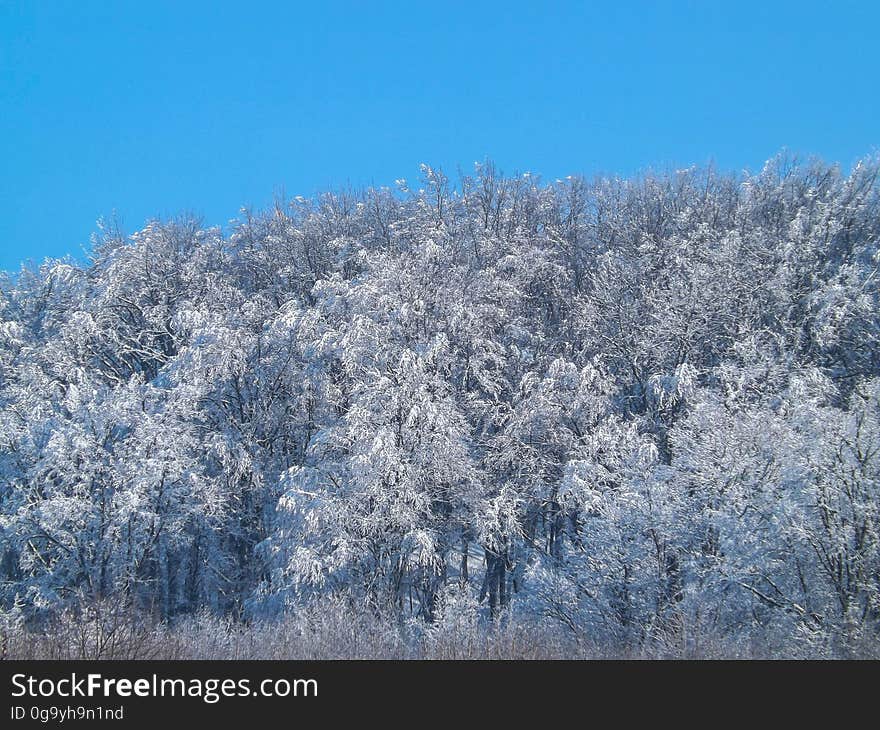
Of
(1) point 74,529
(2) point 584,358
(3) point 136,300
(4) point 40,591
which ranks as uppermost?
(3) point 136,300

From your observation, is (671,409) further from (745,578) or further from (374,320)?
(374,320)

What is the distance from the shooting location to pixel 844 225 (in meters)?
26.5

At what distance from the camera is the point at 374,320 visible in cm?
2217

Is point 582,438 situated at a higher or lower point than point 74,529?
higher

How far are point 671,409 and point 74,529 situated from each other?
17.6m

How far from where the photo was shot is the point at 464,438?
69.9ft

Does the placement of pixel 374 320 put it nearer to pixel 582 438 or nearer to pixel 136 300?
pixel 582 438

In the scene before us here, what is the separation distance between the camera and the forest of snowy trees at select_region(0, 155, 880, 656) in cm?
1451

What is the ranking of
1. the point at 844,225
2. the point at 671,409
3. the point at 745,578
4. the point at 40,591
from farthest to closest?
the point at 844,225
the point at 671,409
the point at 40,591
the point at 745,578

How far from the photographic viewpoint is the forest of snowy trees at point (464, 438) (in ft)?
47.6

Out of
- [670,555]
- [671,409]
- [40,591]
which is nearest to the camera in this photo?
[670,555]

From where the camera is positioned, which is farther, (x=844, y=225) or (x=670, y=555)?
(x=844, y=225)
